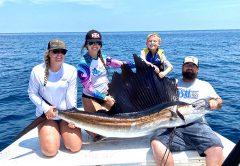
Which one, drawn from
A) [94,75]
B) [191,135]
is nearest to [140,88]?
[94,75]

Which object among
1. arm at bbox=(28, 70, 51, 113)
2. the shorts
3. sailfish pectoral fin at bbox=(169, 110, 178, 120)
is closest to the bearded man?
the shorts

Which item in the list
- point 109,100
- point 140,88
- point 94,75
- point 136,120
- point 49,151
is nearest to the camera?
point 49,151

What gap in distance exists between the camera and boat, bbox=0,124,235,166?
263 cm

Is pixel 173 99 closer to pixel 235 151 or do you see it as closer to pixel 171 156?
pixel 171 156

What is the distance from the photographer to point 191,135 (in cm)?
278

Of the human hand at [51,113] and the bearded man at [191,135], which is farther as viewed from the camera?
the human hand at [51,113]

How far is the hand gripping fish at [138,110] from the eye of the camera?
110 inches

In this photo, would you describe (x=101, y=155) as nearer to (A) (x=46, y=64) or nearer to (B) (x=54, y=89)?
(B) (x=54, y=89)

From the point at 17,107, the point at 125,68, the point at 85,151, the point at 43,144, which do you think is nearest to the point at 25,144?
the point at 43,144

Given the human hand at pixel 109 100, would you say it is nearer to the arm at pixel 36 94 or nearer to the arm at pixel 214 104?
the arm at pixel 36 94

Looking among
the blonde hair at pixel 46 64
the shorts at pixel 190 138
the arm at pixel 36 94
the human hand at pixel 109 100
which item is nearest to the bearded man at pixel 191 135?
the shorts at pixel 190 138

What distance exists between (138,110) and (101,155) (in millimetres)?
543

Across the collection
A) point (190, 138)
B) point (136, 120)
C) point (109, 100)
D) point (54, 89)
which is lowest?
point (190, 138)

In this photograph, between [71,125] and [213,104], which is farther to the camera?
[71,125]
